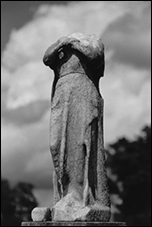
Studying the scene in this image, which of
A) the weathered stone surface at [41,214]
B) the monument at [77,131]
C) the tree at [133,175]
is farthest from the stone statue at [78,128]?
the tree at [133,175]

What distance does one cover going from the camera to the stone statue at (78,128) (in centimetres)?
1297

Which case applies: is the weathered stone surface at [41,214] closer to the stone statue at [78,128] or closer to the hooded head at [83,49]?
the stone statue at [78,128]

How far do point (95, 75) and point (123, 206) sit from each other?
51814 mm

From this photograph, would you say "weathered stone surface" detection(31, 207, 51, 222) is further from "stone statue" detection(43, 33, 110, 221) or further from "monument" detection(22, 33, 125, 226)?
"stone statue" detection(43, 33, 110, 221)

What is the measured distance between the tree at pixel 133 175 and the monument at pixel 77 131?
48642 mm

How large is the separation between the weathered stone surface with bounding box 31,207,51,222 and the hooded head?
368 cm

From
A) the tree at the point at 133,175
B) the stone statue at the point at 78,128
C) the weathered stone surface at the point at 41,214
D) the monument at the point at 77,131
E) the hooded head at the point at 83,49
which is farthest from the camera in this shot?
the tree at the point at 133,175

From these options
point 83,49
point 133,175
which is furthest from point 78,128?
point 133,175

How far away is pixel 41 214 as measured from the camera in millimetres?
12727

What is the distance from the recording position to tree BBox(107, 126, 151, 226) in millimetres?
62594

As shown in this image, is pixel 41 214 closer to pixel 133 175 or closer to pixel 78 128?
pixel 78 128

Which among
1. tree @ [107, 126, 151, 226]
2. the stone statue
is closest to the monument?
the stone statue

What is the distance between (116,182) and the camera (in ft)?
219

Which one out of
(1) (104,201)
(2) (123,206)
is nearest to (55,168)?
(1) (104,201)
